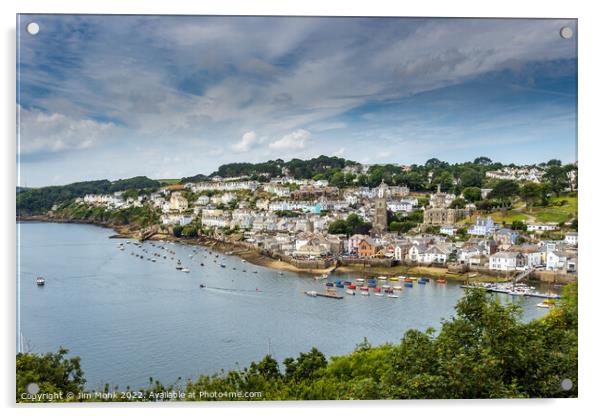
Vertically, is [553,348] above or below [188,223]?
below

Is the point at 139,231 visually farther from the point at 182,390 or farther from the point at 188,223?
the point at 182,390

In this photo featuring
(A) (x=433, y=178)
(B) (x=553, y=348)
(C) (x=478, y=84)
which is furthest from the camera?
(A) (x=433, y=178)

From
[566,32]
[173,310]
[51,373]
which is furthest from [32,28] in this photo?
[566,32]

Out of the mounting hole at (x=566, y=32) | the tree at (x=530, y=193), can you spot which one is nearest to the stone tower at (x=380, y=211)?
the tree at (x=530, y=193)

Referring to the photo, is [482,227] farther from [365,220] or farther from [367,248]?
[367,248]

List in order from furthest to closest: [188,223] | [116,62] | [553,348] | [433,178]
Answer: [188,223] < [433,178] < [116,62] < [553,348]

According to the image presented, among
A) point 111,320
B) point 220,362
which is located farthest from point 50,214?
point 220,362

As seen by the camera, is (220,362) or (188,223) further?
(188,223)
